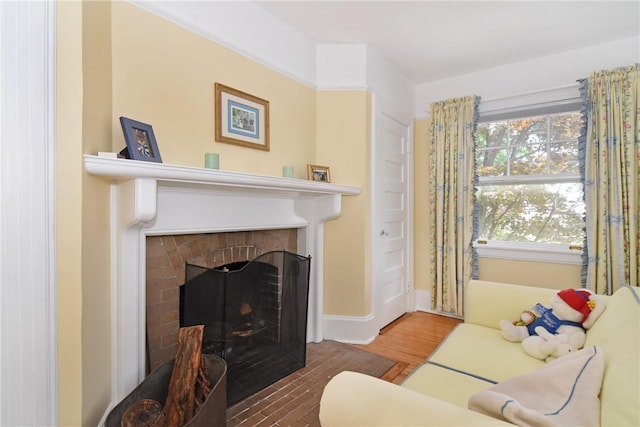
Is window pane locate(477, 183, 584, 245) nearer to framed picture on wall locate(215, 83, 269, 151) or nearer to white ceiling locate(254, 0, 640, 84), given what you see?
white ceiling locate(254, 0, 640, 84)

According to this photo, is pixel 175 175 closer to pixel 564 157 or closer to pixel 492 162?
pixel 492 162

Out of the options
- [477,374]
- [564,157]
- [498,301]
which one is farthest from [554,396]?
[564,157]

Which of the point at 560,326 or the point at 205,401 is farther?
the point at 560,326

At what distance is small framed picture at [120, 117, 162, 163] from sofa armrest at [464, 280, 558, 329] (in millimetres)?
2013

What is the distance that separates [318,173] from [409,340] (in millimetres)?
1627

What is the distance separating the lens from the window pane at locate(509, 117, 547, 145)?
305cm

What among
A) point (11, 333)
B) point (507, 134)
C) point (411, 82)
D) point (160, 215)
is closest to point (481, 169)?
point (507, 134)

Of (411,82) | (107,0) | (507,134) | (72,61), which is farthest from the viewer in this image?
(411,82)

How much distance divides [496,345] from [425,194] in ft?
6.74

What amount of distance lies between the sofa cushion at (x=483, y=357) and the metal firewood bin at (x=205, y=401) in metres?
0.99

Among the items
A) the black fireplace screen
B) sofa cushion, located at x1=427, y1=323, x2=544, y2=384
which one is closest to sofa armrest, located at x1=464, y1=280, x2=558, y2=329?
sofa cushion, located at x1=427, y1=323, x2=544, y2=384

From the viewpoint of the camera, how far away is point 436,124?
3367mm

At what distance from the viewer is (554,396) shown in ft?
2.98

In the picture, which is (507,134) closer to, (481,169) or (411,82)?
(481,169)
